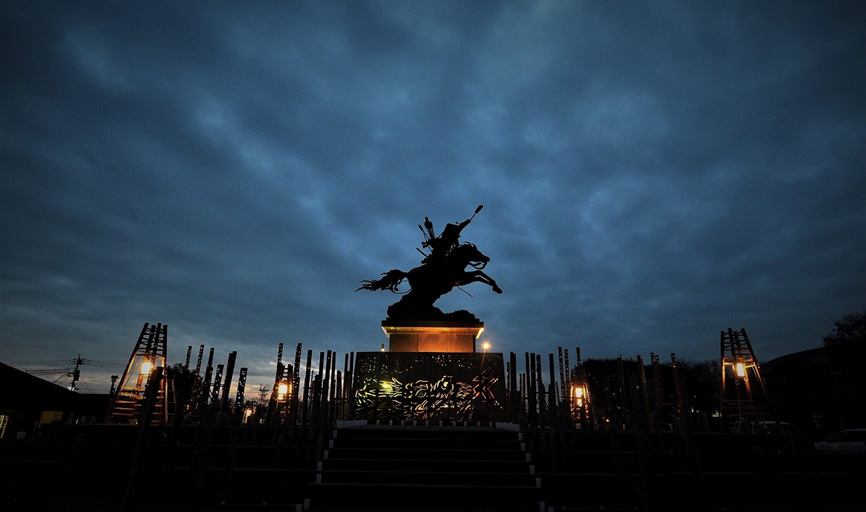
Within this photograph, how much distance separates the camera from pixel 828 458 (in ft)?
34.3

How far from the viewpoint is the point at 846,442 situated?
54.5ft

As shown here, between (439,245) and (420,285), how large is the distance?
5.72 feet

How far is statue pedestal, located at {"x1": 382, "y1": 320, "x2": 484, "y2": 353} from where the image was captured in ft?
49.8

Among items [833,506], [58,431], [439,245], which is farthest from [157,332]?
[833,506]

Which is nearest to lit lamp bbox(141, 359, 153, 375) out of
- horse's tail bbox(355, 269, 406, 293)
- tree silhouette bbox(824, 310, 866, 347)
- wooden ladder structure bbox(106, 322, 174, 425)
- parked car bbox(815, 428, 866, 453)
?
wooden ladder structure bbox(106, 322, 174, 425)

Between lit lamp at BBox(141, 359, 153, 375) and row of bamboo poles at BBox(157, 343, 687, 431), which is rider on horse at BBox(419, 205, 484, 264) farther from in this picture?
lit lamp at BBox(141, 359, 153, 375)

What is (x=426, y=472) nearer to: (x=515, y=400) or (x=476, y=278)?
(x=515, y=400)

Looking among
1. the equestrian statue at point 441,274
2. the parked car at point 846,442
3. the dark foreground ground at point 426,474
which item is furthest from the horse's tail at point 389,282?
the parked car at point 846,442

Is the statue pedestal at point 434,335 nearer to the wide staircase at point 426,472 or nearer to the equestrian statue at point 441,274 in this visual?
the equestrian statue at point 441,274

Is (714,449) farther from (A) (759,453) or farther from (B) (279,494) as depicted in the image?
(B) (279,494)

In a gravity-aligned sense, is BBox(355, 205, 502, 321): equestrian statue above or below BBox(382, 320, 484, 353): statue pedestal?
above

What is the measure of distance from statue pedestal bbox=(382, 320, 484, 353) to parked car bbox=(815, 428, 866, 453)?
537 inches

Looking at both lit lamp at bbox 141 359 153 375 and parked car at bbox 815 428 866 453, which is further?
parked car at bbox 815 428 866 453

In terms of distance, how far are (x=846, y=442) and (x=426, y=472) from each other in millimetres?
18268
